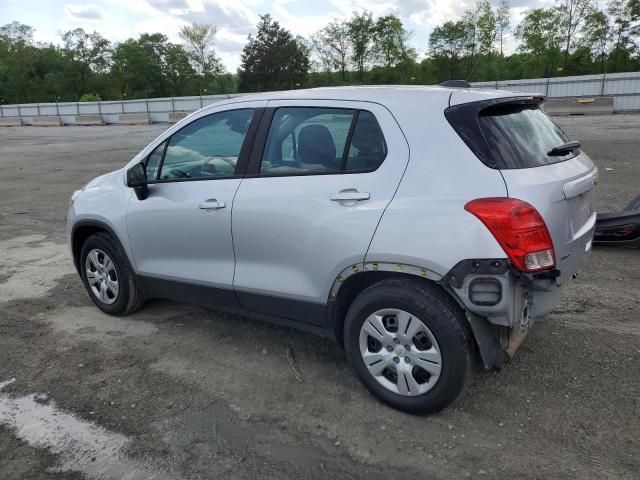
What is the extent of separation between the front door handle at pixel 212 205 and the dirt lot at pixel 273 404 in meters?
1.08

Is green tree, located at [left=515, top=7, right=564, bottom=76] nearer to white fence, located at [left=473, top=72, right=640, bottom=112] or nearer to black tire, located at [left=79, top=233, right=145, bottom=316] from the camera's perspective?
white fence, located at [left=473, top=72, right=640, bottom=112]

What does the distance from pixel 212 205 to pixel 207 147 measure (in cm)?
49

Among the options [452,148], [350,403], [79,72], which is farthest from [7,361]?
[79,72]

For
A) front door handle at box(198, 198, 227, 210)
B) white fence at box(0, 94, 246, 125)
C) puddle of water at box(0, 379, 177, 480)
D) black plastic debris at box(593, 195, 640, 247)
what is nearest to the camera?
puddle of water at box(0, 379, 177, 480)

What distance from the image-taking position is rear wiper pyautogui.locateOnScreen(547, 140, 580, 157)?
3.11 m

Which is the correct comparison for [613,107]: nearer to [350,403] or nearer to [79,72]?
[350,403]

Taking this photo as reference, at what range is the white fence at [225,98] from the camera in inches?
1161

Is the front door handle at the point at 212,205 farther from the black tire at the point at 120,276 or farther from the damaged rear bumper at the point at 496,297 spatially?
the damaged rear bumper at the point at 496,297

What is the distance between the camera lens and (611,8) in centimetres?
5628

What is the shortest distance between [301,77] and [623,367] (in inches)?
2853

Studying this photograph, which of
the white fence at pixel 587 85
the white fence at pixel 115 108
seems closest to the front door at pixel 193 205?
the white fence at pixel 587 85

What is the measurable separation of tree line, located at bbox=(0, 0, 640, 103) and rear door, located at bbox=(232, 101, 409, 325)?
54.9 meters

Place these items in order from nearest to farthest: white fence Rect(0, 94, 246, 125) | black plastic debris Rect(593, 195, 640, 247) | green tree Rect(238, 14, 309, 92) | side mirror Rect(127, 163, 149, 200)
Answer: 1. side mirror Rect(127, 163, 149, 200)
2. black plastic debris Rect(593, 195, 640, 247)
3. white fence Rect(0, 94, 246, 125)
4. green tree Rect(238, 14, 309, 92)

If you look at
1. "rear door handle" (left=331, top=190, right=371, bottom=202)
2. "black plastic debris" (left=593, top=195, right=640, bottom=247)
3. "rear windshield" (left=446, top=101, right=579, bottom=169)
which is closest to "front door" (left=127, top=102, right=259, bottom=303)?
"rear door handle" (left=331, top=190, right=371, bottom=202)
